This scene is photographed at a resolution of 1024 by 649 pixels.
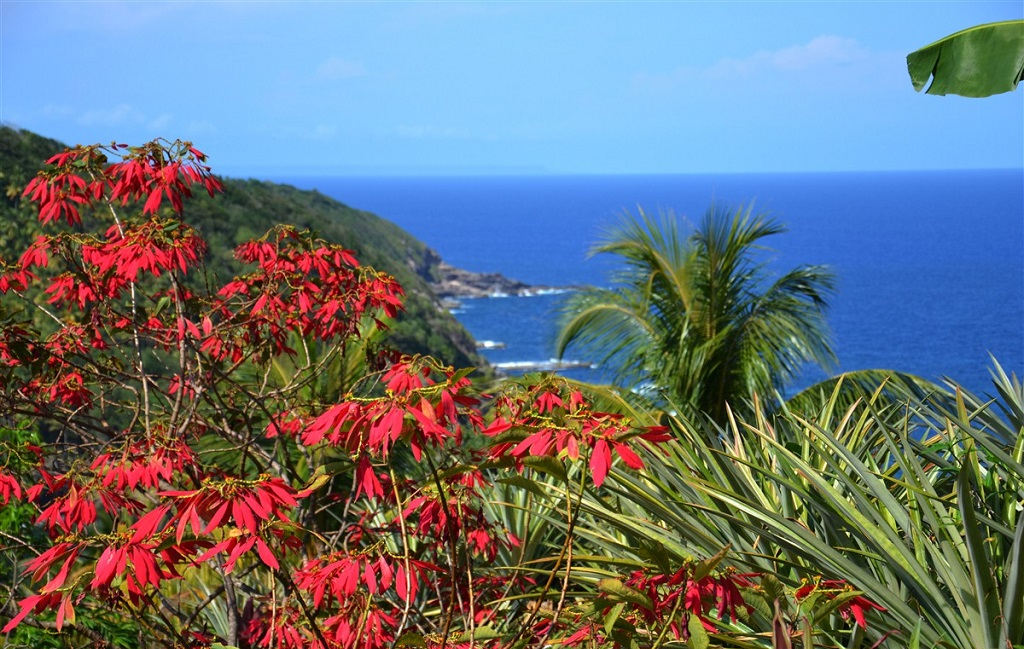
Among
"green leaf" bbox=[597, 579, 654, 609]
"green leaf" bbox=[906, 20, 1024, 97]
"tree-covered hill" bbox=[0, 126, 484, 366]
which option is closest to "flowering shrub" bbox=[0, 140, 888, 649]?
"green leaf" bbox=[597, 579, 654, 609]

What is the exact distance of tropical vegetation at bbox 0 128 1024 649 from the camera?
2150 mm

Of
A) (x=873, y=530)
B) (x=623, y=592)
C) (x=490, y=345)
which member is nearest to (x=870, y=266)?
(x=490, y=345)

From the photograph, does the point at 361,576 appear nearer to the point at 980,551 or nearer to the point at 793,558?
the point at 793,558

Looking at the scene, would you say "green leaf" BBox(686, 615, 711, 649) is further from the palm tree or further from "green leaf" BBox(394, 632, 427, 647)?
the palm tree

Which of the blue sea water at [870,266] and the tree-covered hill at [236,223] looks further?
the blue sea water at [870,266]

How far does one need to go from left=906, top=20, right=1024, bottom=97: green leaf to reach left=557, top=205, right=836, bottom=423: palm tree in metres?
4.31

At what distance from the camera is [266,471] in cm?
391

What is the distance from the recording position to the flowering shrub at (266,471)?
82.5 inches

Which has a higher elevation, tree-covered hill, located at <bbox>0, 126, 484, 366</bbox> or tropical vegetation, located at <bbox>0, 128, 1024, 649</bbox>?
tropical vegetation, located at <bbox>0, 128, 1024, 649</bbox>

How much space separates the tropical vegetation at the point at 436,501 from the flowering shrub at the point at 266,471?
1 centimetres

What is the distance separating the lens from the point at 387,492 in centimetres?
372

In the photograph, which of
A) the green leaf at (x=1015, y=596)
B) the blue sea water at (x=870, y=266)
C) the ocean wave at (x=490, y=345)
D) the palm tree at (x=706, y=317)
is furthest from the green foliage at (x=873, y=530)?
the ocean wave at (x=490, y=345)

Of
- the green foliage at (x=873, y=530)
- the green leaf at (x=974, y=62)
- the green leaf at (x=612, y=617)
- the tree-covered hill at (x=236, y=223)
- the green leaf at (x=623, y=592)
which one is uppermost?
the green leaf at (x=974, y=62)

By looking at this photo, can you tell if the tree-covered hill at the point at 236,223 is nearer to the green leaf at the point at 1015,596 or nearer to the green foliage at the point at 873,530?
the green foliage at the point at 873,530
